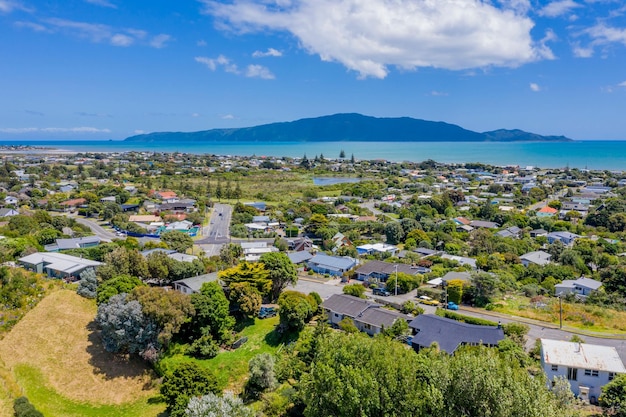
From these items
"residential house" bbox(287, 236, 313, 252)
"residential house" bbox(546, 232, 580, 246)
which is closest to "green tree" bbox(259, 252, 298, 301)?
"residential house" bbox(287, 236, 313, 252)

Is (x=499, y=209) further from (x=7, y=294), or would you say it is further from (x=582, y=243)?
(x=7, y=294)

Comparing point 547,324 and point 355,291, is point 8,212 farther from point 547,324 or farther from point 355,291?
point 547,324

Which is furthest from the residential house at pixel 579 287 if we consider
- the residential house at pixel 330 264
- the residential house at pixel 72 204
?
the residential house at pixel 72 204

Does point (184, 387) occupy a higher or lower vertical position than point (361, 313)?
lower

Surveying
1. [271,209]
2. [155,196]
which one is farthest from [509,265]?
[155,196]

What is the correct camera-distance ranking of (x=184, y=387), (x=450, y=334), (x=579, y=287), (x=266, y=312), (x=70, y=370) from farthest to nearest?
(x=579, y=287), (x=266, y=312), (x=450, y=334), (x=70, y=370), (x=184, y=387)

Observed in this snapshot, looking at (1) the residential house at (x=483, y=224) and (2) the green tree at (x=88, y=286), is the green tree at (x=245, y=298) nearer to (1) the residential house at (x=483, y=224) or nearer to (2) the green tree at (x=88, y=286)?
(2) the green tree at (x=88, y=286)

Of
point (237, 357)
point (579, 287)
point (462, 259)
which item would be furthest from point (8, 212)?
point (579, 287)
